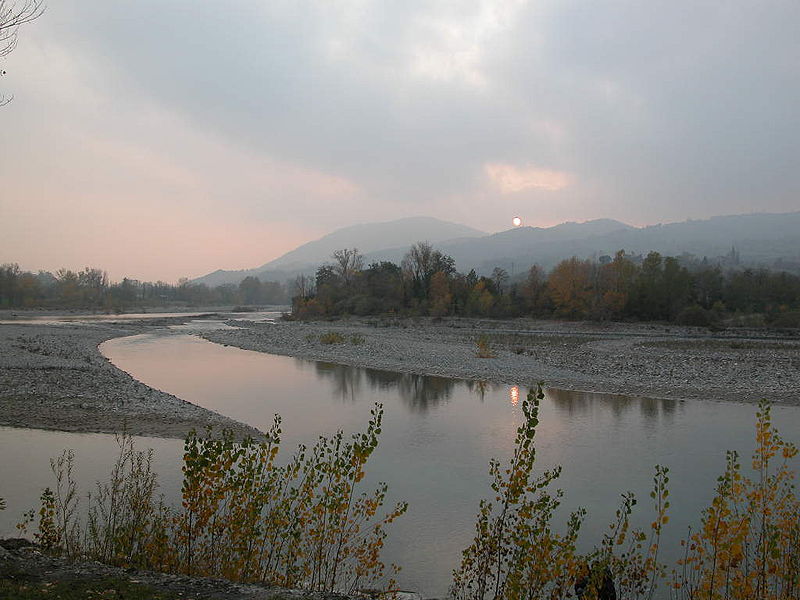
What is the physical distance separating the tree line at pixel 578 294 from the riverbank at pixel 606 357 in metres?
6.00

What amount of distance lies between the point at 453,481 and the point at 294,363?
25188 mm

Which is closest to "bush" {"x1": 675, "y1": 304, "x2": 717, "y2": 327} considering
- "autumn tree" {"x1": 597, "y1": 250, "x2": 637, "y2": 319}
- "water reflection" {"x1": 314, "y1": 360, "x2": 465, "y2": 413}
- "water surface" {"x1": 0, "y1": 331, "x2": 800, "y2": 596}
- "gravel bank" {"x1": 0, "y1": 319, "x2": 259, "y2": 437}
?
"autumn tree" {"x1": 597, "y1": 250, "x2": 637, "y2": 319}

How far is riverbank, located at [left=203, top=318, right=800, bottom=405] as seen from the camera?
25.7 meters

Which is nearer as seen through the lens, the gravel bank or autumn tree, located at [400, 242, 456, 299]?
the gravel bank

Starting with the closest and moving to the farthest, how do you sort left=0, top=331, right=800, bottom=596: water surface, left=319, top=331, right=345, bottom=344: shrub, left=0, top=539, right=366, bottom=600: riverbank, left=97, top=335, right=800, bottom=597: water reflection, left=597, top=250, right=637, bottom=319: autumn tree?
1. left=0, top=539, right=366, bottom=600: riverbank
2. left=97, top=335, right=800, bottom=597: water reflection
3. left=0, top=331, right=800, bottom=596: water surface
4. left=319, top=331, right=345, bottom=344: shrub
5. left=597, top=250, right=637, bottom=319: autumn tree

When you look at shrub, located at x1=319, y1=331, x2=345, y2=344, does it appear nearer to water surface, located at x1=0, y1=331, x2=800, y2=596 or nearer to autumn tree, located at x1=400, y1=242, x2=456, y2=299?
water surface, located at x1=0, y1=331, x2=800, y2=596

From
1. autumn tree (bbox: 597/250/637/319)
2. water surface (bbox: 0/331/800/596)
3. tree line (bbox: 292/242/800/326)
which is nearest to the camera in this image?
water surface (bbox: 0/331/800/596)

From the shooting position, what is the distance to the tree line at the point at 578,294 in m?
68.3

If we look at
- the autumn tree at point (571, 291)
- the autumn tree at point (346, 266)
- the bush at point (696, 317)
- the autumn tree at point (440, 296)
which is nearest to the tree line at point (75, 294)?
the autumn tree at point (346, 266)

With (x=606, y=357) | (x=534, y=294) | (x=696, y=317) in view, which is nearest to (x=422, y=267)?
(x=534, y=294)

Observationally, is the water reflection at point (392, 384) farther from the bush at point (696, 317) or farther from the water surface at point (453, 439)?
the bush at point (696, 317)

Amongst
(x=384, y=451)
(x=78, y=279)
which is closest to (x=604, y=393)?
(x=384, y=451)

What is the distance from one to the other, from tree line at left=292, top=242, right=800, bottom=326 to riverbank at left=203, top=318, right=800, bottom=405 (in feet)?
19.7

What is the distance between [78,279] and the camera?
141375 millimetres
